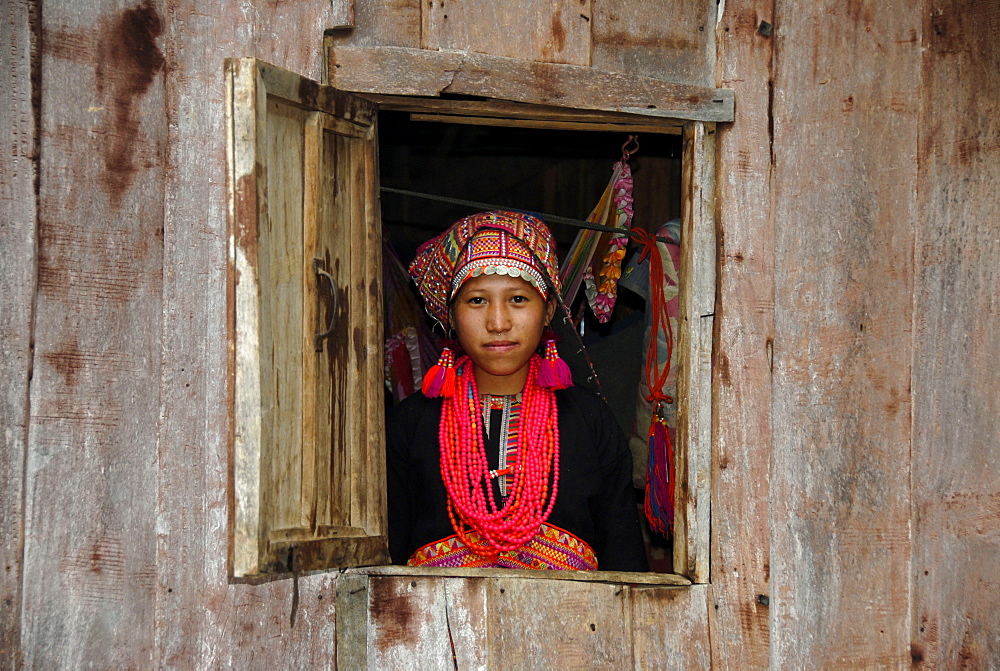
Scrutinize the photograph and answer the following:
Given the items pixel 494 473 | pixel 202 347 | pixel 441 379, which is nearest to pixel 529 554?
pixel 494 473

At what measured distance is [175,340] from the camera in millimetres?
2754

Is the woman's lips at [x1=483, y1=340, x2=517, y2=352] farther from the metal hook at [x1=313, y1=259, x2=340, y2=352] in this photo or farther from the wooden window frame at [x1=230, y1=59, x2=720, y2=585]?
the metal hook at [x1=313, y1=259, x2=340, y2=352]

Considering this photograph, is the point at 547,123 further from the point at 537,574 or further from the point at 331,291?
the point at 537,574

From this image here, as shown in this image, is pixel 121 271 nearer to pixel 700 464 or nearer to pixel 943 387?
pixel 700 464

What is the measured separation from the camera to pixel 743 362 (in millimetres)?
2918

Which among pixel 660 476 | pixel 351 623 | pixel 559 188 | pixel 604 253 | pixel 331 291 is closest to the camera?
pixel 331 291

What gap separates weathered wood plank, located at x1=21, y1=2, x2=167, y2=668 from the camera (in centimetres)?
266

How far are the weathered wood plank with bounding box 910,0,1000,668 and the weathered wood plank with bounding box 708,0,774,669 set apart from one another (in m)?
0.43

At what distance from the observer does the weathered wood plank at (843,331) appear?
2883mm

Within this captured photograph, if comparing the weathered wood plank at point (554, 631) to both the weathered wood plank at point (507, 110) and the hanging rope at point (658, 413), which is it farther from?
the weathered wood plank at point (507, 110)

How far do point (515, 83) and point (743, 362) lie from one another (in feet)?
3.34

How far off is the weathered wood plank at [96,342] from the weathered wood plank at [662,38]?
1266 mm

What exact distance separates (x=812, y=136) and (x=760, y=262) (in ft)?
1.28

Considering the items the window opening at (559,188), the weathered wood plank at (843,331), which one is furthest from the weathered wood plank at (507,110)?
the window opening at (559,188)
